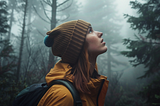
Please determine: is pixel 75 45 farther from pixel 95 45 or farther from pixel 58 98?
pixel 58 98


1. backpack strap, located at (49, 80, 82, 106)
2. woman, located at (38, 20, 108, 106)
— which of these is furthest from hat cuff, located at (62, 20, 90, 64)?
backpack strap, located at (49, 80, 82, 106)

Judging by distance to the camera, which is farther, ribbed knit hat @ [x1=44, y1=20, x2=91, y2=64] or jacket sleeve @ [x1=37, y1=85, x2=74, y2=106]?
ribbed knit hat @ [x1=44, y1=20, x2=91, y2=64]

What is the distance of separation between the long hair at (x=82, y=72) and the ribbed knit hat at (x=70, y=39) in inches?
2.9

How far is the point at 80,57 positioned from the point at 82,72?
0.22 m

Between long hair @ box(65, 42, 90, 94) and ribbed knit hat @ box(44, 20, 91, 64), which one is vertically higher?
ribbed knit hat @ box(44, 20, 91, 64)

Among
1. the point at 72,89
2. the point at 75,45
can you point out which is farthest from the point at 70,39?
the point at 72,89

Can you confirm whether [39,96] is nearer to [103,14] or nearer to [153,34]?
[153,34]

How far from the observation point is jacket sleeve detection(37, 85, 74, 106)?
0.85m

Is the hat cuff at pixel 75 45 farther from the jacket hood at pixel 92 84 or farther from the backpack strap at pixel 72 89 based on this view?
the backpack strap at pixel 72 89

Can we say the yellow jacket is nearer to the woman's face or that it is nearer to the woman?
the woman

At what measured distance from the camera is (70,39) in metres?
1.22

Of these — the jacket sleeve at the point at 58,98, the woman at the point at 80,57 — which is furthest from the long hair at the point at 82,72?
the jacket sleeve at the point at 58,98

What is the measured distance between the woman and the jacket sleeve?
0.13 meters

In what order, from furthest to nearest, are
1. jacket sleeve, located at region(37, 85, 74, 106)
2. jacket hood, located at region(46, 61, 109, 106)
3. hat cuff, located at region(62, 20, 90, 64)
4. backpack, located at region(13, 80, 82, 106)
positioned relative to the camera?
hat cuff, located at region(62, 20, 90, 64)
jacket hood, located at region(46, 61, 109, 106)
backpack, located at region(13, 80, 82, 106)
jacket sleeve, located at region(37, 85, 74, 106)
